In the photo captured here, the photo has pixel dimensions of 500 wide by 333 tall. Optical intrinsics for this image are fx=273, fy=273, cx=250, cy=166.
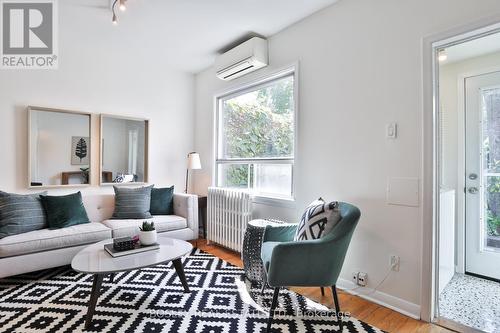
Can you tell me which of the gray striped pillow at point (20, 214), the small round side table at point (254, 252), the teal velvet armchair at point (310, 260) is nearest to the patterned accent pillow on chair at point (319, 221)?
the teal velvet armchair at point (310, 260)

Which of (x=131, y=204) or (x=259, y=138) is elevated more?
(x=259, y=138)

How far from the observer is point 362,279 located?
2295mm

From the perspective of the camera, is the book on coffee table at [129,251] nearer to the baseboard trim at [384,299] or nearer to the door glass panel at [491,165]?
the baseboard trim at [384,299]

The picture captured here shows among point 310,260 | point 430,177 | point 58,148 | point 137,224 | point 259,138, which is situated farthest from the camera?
point 259,138

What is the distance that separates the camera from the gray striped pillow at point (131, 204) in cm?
333

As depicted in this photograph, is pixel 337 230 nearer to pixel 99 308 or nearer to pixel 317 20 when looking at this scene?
pixel 99 308

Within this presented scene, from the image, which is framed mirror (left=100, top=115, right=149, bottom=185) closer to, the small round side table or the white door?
the small round side table

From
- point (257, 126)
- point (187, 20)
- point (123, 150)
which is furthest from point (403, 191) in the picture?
point (123, 150)

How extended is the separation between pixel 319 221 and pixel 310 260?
31cm

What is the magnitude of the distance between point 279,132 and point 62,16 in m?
2.58

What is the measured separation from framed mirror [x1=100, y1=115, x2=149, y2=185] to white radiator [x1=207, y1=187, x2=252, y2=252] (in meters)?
1.15

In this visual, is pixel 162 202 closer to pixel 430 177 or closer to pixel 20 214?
pixel 20 214

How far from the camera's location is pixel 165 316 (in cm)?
195

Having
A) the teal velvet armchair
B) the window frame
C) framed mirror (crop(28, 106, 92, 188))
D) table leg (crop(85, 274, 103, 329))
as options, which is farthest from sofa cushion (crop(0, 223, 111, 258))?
the teal velvet armchair
